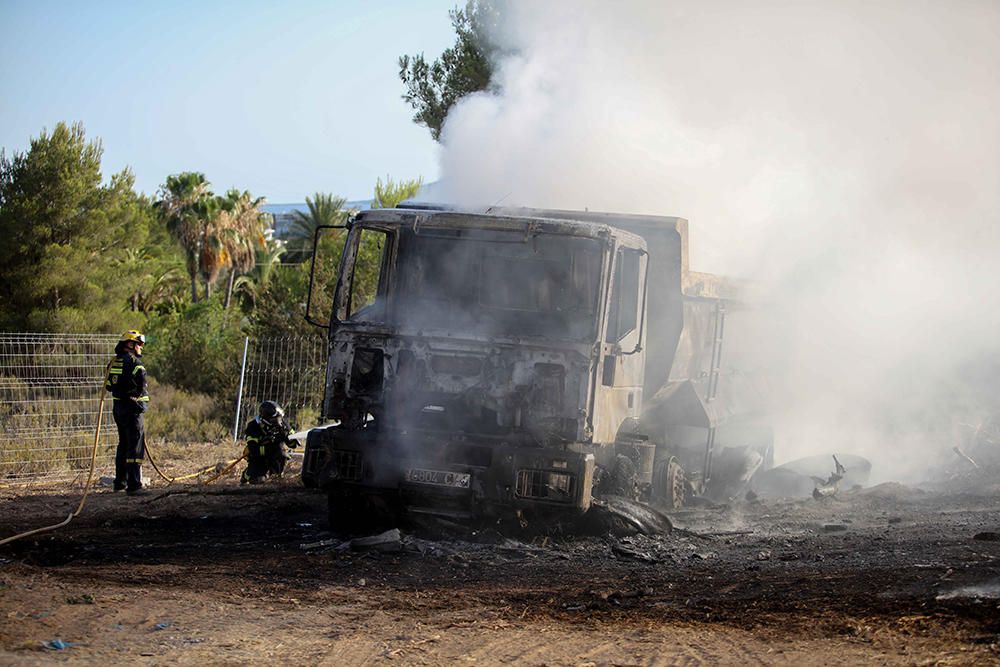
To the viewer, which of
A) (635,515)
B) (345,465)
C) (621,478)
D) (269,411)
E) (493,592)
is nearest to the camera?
(493,592)

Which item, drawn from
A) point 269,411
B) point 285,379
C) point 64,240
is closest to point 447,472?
point 269,411

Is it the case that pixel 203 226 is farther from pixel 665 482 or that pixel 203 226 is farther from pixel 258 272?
pixel 665 482

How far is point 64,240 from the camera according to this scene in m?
22.6

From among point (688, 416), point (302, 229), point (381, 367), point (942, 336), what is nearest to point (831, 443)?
point (942, 336)

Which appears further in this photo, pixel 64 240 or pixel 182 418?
pixel 64 240

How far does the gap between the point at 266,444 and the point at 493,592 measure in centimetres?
623

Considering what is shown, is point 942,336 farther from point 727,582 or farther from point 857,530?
point 727,582

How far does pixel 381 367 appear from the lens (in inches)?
345

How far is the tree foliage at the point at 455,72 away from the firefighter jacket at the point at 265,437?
300 inches

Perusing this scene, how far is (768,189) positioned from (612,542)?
7888 mm

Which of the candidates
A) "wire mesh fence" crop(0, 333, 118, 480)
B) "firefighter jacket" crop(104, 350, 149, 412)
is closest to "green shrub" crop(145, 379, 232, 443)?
"wire mesh fence" crop(0, 333, 118, 480)

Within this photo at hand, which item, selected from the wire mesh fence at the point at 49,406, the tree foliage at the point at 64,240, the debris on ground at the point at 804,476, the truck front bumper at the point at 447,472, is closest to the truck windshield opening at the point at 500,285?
the truck front bumper at the point at 447,472

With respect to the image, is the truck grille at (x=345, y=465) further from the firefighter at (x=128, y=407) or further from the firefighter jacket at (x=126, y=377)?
the firefighter jacket at (x=126, y=377)

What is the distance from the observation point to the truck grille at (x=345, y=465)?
8.70 meters
